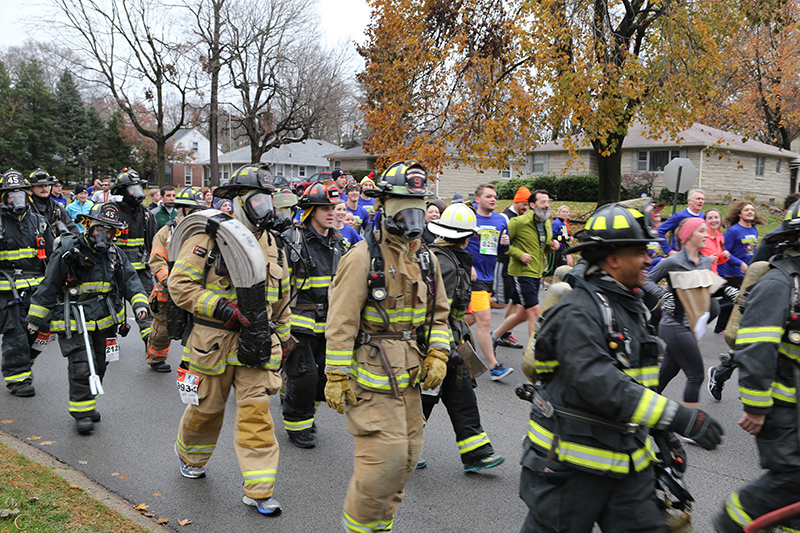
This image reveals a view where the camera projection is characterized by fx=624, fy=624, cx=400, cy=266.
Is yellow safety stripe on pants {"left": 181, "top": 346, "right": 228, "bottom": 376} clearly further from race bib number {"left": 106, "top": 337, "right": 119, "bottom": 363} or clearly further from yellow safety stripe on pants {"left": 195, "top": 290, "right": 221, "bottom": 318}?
race bib number {"left": 106, "top": 337, "right": 119, "bottom": 363}

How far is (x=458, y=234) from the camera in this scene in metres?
5.16

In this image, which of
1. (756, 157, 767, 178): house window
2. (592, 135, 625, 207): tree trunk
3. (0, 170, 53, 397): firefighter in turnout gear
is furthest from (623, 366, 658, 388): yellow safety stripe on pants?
(756, 157, 767, 178): house window

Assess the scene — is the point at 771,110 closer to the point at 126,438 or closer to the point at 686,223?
the point at 686,223

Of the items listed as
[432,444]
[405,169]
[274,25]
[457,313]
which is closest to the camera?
[405,169]

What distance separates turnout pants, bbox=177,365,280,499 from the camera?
4.15 meters

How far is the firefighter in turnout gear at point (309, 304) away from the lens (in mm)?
5406

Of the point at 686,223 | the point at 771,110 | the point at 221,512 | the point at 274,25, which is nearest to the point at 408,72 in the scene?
the point at 686,223

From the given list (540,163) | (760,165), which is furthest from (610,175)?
(760,165)

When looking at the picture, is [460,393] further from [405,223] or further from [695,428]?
[695,428]

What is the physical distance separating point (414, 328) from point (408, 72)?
15531mm

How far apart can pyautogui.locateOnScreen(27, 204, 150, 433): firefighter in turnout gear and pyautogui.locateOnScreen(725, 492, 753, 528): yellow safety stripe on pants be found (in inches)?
198

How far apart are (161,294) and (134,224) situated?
2.25m

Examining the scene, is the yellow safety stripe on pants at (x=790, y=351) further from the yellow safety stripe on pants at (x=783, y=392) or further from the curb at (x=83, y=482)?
the curb at (x=83, y=482)

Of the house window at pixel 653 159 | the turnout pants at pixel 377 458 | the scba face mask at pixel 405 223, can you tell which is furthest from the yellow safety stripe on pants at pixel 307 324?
the house window at pixel 653 159
